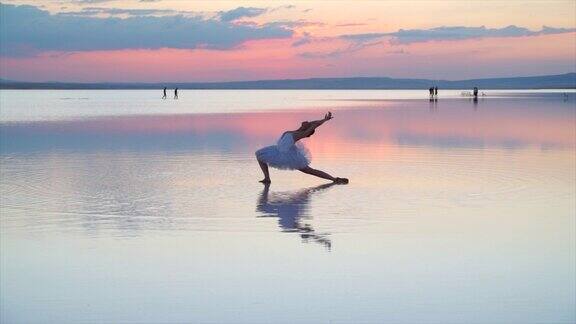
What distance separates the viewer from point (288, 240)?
9.05m

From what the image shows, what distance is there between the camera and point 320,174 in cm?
1454

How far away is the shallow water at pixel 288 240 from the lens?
21.6ft

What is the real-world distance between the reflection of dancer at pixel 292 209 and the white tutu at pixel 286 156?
29.3 inches

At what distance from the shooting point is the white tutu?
14641mm

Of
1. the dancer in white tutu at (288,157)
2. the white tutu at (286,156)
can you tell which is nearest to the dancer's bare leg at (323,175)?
the dancer in white tutu at (288,157)

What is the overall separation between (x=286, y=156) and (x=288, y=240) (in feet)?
18.7

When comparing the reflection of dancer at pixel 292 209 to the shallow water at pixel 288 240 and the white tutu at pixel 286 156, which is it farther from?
the white tutu at pixel 286 156

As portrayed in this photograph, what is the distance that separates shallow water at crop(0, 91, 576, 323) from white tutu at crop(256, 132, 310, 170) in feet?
1.04

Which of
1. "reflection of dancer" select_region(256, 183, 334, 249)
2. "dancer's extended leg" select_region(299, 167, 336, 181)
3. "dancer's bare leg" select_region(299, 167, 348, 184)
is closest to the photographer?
"reflection of dancer" select_region(256, 183, 334, 249)

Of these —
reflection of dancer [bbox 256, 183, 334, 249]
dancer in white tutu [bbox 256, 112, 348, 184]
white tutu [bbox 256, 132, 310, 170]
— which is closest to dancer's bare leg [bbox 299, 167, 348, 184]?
dancer in white tutu [bbox 256, 112, 348, 184]

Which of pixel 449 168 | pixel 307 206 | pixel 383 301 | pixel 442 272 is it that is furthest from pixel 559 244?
pixel 449 168

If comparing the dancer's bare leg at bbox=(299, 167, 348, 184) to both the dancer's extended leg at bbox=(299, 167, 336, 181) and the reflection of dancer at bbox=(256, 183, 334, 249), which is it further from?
the reflection of dancer at bbox=(256, 183, 334, 249)

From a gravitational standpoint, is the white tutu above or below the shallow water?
above

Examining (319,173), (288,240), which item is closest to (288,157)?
(319,173)
